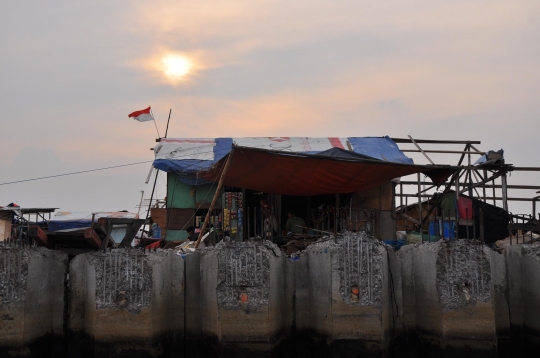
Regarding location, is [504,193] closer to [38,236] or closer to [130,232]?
[130,232]

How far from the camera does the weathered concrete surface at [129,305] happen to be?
809cm

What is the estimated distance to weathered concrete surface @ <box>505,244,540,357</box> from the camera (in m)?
8.46

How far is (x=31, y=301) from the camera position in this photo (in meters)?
8.41

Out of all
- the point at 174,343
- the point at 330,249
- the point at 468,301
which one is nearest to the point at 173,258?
the point at 174,343

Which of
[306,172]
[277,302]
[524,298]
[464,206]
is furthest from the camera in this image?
[464,206]

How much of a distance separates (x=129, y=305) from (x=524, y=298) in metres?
5.95

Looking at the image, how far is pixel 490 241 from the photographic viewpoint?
13.1m

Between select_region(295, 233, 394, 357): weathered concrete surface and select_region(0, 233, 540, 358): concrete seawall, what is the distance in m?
0.01

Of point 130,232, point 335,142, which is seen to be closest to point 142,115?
point 335,142

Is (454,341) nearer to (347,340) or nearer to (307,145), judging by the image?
(347,340)

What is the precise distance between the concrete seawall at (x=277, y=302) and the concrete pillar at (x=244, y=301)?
1cm

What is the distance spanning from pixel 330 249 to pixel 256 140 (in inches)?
306

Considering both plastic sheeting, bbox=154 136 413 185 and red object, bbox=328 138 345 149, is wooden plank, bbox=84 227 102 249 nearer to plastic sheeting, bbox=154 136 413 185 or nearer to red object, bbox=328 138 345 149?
plastic sheeting, bbox=154 136 413 185

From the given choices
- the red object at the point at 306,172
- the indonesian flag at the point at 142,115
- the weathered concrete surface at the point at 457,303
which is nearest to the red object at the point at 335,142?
the red object at the point at 306,172
